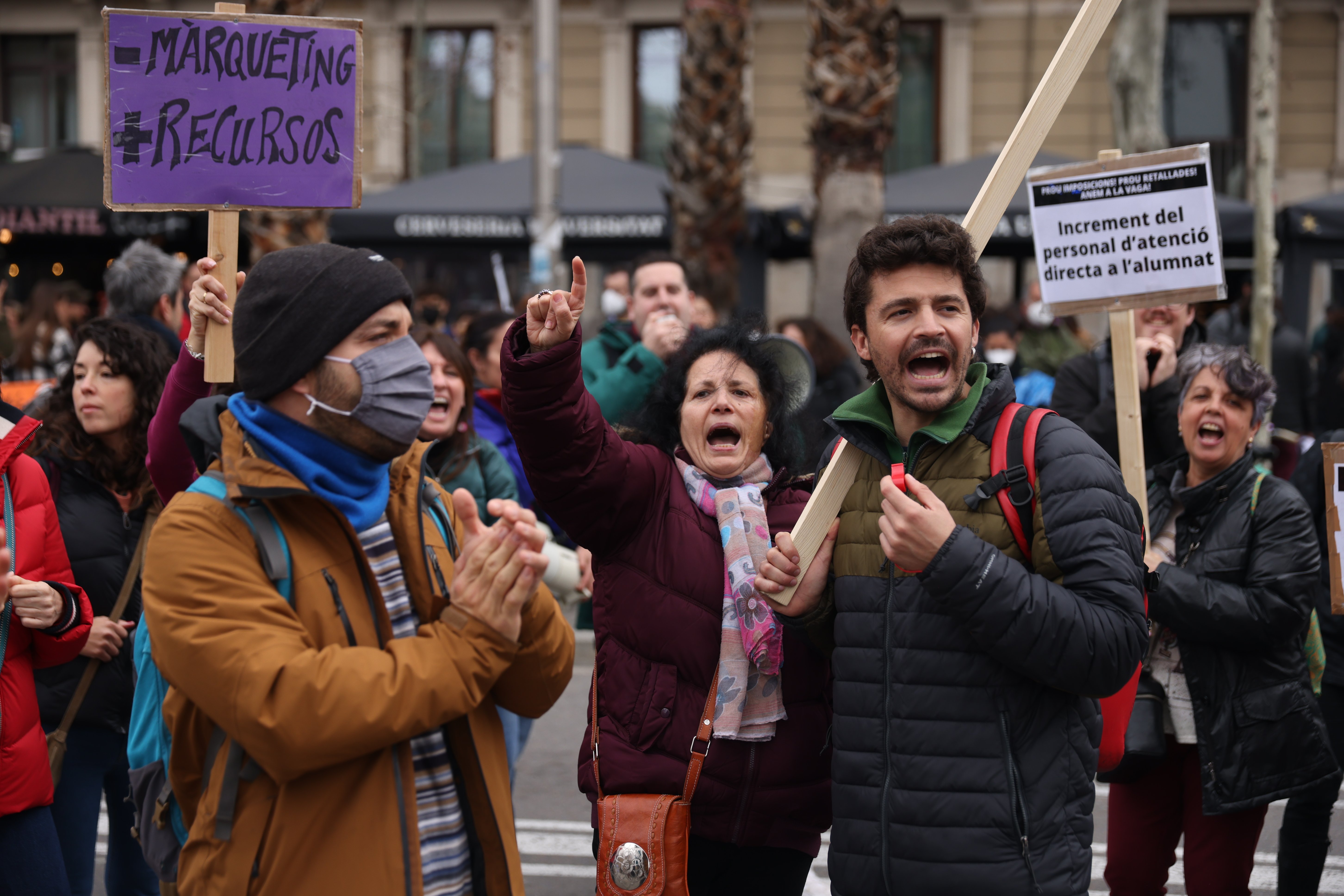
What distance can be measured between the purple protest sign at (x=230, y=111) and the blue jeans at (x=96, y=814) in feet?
5.52

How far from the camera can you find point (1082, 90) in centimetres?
1980

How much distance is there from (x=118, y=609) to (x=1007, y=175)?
2.87m

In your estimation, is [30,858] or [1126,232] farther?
[1126,232]

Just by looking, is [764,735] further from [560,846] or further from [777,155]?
[777,155]

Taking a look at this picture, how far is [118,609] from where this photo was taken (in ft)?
12.9

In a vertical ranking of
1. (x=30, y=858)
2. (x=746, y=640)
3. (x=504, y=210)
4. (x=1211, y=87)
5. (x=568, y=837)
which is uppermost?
(x=1211, y=87)

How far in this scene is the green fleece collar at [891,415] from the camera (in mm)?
2635

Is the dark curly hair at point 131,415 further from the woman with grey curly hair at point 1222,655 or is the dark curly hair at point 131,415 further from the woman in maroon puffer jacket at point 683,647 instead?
the woman with grey curly hair at point 1222,655

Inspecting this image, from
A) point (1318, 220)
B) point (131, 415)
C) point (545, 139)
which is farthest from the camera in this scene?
point (1318, 220)

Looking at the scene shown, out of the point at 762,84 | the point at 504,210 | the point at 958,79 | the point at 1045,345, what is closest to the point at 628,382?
the point at 1045,345

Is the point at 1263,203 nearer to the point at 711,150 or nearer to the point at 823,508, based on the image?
the point at 711,150

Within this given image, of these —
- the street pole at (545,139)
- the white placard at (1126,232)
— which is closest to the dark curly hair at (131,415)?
the white placard at (1126,232)

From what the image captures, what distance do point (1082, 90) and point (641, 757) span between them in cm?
1902

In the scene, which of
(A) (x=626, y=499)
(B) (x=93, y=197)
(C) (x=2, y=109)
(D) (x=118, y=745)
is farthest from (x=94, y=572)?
(C) (x=2, y=109)
